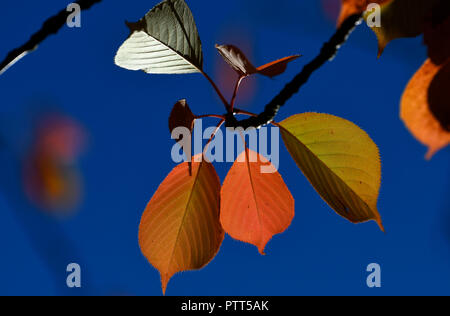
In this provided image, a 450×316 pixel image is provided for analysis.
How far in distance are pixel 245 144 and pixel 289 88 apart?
6.1 inches

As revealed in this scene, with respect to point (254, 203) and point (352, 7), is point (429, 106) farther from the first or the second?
point (254, 203)

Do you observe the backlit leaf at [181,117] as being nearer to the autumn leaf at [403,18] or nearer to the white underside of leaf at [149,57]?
→ the white underside of leaf at [149,57]

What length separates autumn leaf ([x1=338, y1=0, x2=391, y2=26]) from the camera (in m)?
0.36

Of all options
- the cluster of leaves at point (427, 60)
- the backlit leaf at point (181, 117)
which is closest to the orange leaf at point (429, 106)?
the cluster of leaves at point (427, 60)

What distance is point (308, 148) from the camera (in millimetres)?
447

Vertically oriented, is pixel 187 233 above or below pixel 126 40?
below

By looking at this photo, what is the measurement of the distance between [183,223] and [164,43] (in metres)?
0.24

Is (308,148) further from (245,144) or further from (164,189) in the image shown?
(164,189)

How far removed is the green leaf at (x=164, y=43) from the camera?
1.14 feet

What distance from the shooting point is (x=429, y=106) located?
368 millimetres

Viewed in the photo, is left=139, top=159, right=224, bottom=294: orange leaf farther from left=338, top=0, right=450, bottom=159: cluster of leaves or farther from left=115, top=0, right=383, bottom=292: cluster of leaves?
left=338, top=0, right=450, bottom=159: cluster of leaves

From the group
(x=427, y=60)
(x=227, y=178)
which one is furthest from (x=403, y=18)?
(x=227, y=178)
